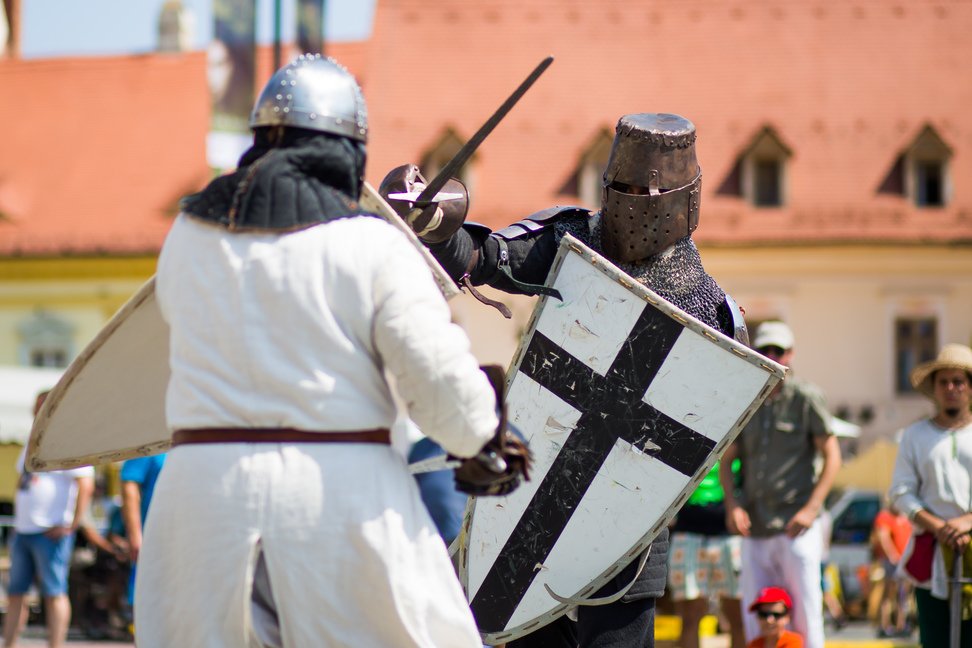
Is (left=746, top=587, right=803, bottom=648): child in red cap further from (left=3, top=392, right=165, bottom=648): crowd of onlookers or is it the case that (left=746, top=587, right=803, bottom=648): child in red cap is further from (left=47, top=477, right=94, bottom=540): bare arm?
(left=47, top=477, right=94, bottom=540): bare arm

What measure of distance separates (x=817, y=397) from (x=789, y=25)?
23.9 meters

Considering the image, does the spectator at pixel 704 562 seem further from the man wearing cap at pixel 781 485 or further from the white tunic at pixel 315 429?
the white tunic at pixel 315 429

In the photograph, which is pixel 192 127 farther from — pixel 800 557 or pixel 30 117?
pixel 800 557

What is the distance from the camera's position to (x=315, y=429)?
3.11 metres

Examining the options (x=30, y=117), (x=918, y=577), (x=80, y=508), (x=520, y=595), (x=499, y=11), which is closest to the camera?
(x=520, y=595)

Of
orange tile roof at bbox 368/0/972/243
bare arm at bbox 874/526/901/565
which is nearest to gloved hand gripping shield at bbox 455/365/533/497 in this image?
bare arm at bbox 874/526/901/565

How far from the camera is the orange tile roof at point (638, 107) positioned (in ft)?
95.3

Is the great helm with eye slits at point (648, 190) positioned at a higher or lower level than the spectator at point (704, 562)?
higher

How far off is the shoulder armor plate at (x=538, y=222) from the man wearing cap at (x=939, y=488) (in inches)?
95.3

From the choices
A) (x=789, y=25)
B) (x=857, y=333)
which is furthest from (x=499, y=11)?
(x=857, y=333)

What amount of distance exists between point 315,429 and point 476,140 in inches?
43.7

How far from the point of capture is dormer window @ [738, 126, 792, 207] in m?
29.0

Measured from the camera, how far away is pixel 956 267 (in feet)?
94.3

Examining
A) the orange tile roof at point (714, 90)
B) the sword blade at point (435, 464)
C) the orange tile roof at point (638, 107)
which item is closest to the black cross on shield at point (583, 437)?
the sword blade at point (435, 464)
